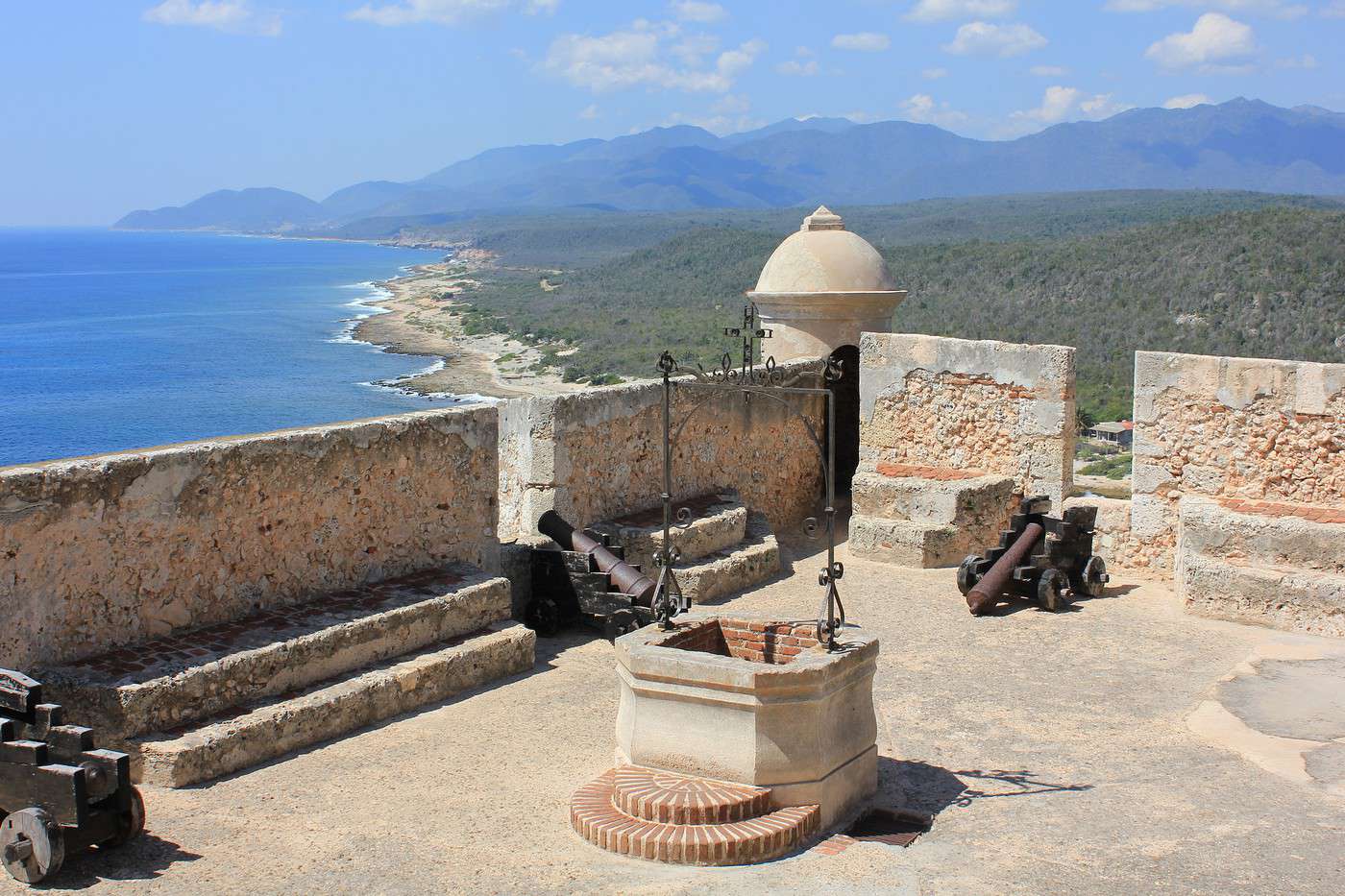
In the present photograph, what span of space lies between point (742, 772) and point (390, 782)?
1644 millimetres

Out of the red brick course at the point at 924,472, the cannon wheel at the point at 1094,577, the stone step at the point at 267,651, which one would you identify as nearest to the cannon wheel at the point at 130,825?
the stone step at the point at 267,651

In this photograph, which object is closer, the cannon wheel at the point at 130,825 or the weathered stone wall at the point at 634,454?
the cannon wheel at the point at 130,825

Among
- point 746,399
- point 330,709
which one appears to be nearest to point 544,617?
point 330,709

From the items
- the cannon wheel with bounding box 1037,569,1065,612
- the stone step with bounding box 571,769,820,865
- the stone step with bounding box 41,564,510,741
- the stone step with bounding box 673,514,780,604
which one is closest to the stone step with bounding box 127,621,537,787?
the stone step with bounding box 41,564,510,741

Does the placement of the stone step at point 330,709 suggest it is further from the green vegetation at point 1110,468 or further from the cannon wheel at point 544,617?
the green vegetation at point 1110,468

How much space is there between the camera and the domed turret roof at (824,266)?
12250 mm

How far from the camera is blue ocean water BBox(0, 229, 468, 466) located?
1908 inches

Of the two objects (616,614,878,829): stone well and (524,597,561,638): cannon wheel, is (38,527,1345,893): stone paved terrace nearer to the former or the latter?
(524,597,561,638): cannon wheel

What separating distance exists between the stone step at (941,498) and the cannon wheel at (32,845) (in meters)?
7.17

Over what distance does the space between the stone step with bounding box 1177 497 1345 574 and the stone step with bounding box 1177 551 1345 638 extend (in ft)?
0.16

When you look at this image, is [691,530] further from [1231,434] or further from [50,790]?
[50,790]

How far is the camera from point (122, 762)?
5020 millimetres

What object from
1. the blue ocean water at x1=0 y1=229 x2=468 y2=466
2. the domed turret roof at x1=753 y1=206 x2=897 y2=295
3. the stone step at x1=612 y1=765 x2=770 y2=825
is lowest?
the blue ocean water at x1=0 y1=229 x2=468 y2=466

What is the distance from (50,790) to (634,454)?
5.61m
